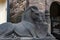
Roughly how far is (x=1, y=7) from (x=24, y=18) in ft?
22.2

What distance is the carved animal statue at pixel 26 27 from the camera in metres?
4.73

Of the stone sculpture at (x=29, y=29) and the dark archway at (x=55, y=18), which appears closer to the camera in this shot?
the stone sculpture at (x=29, y=29)

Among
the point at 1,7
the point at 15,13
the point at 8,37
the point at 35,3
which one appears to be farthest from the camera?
the point at 15,13

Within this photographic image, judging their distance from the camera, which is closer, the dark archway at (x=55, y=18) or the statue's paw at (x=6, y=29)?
the statue's paw at (x=6, y=29)

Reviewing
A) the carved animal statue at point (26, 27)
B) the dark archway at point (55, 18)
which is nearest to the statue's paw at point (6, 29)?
the carved animal statue at point (26, 27)

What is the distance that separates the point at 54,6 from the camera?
41.1ft

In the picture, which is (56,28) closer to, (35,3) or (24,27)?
(35,3)

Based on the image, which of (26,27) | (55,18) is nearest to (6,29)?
(26,27)

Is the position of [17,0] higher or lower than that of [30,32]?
higher

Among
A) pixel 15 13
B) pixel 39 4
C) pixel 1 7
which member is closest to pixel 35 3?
pixel 39 4

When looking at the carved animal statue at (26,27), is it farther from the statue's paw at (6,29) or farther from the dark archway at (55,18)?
the dark archway at (55,18)

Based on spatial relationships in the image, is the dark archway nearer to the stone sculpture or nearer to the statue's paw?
the stone sculpture

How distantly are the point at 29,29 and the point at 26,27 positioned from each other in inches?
2.8

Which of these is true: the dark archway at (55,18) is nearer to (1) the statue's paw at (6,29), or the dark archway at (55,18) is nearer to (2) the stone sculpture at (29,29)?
(2) the stone sculpture at (29,29)
